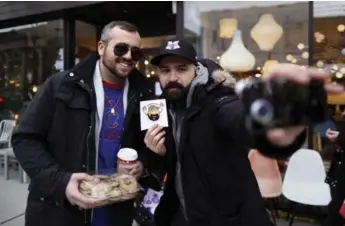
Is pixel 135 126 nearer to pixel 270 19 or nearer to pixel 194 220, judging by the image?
pixel 194 220

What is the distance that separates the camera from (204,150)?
5.88 ft

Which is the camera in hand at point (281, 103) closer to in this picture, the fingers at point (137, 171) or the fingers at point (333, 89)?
the fingers at point (333, 89)

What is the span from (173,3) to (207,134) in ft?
15.4

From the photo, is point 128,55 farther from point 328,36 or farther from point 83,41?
point 83,41

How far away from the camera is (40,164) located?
211 cm

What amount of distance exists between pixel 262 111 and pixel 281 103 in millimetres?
53

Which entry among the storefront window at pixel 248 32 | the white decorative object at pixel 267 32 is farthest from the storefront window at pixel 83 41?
the white decorative object at pixel 267 32

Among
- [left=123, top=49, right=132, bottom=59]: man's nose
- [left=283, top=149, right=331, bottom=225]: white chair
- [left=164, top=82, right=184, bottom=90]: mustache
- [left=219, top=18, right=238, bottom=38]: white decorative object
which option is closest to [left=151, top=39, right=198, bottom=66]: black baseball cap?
[left=164, top=82, right=184, bottom=90]: mustache

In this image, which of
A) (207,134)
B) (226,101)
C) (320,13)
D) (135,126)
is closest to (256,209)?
(207,134)

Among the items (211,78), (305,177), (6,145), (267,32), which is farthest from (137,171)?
(6,145)

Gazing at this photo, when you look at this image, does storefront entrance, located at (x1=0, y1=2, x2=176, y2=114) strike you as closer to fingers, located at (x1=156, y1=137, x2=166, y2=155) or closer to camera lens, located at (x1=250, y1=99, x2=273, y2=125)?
fingers, located at (x1=156, y1=137, x2=166, y2=155)

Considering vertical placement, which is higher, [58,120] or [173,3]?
[173,3]

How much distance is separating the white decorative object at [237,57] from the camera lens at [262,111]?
4859 mm

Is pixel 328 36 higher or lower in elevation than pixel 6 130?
higher
